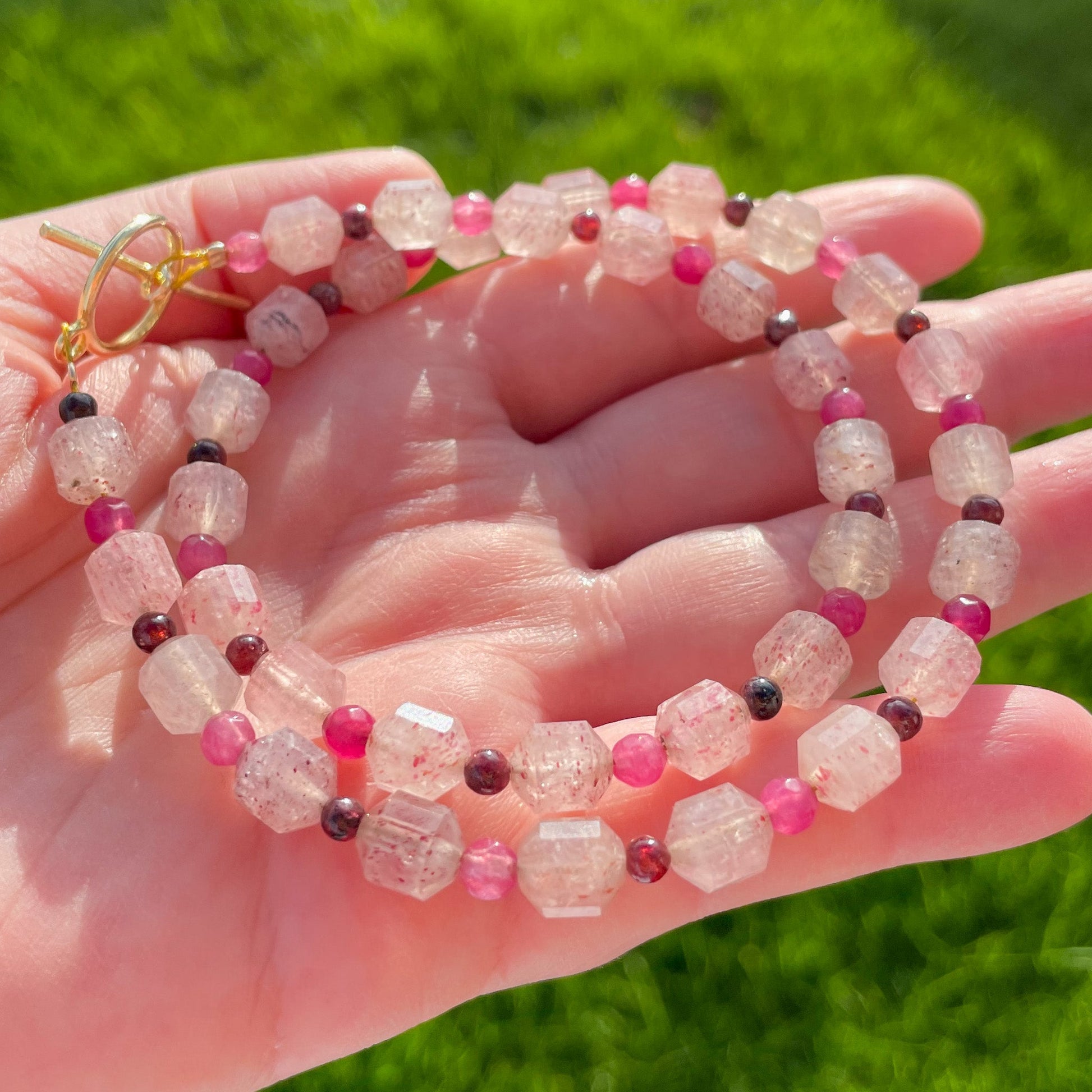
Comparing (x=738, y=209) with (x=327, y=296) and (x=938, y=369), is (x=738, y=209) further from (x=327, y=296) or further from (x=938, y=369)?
(x=327, y=296)

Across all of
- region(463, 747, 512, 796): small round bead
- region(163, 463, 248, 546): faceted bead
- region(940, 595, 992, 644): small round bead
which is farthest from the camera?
region(163, 463, 248, 546): faceted bead

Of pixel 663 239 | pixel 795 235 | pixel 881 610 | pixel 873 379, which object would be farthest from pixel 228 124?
pixel 881 610

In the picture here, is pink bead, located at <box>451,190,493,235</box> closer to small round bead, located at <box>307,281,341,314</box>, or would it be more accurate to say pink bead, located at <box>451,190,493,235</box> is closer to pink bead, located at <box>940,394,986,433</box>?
small round bead, located at <box>307,281,341,314</box>

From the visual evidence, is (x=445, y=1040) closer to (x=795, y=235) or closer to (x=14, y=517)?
(x=14, y=517)

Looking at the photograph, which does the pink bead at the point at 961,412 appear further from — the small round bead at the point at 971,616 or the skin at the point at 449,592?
the small round bead at the point at 971,616

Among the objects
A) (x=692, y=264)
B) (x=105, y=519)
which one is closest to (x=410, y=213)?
(x=692, y=264)

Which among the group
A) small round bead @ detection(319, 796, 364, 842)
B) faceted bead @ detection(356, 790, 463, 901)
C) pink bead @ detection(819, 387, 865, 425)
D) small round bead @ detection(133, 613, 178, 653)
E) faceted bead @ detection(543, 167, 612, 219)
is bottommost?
faceted bead @ detection(356, 790, 463, 901)

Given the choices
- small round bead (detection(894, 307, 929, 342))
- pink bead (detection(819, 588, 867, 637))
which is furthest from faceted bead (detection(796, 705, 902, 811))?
small round bead (detection(894, 307, 929, 342))
